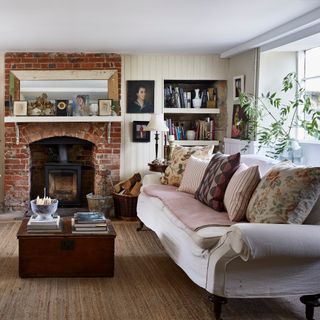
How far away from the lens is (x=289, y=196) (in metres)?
2.87

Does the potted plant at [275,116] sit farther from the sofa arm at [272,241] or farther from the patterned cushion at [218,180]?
the sofa arm at [272,241]

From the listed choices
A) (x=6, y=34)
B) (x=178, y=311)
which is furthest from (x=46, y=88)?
(x=178, y=311)

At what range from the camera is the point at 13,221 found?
218 inches

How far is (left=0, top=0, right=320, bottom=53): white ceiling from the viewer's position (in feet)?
11.5

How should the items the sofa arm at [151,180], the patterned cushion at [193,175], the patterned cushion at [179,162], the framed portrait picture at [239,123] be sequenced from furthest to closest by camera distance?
the framed portrait picture at [239,123] < the sofa arm at [151,180] < the patterned cushion at [179,162] < the patterned cushion at [193,175]

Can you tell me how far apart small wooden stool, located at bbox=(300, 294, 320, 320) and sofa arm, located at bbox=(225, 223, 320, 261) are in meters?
0.38

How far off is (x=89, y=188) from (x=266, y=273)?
4.15 m

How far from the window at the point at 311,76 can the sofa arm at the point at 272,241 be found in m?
2.48

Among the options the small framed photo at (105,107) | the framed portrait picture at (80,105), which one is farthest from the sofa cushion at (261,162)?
the framed portrait picture at (80,105)

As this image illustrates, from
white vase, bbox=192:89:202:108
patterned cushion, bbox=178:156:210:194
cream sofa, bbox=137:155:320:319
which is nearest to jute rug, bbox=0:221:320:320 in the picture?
cream sofa, bbox=137:155:320:319

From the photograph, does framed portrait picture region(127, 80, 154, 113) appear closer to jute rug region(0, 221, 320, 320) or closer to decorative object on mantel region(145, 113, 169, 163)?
decorative object on mantel region(145, 113, 169, 163)

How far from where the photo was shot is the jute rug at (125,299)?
2.92m

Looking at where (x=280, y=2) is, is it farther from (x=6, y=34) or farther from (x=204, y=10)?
(x=6, y=34)

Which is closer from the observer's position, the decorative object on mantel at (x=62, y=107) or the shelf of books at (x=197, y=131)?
the decorative object on mantel at (x=62, y=107)
